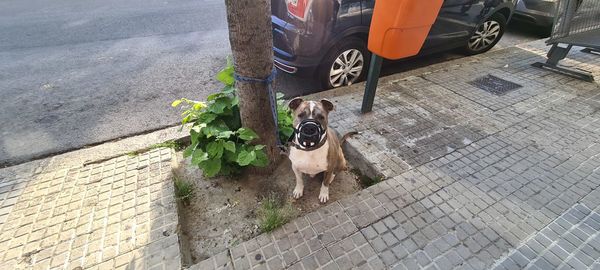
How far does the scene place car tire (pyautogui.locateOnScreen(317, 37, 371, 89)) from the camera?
14.7 feet

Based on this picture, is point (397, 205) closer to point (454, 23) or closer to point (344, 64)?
point (344, 64)

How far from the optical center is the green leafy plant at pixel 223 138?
104 inches

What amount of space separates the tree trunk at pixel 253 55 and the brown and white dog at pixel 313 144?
0.30 metres

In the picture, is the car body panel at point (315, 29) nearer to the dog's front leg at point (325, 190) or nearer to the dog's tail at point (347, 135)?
the dog's tail at point (347, 135)

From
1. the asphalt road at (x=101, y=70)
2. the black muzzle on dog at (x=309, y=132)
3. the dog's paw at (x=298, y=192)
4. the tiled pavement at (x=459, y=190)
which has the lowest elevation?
the asphalt road at (x=101, y=70)

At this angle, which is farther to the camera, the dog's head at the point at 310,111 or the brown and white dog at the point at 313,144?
the dog's head at the point at 310,111

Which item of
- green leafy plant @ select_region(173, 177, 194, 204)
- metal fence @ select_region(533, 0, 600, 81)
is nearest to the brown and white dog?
green leafy plant @ select_region(173, 177, 194, 204)

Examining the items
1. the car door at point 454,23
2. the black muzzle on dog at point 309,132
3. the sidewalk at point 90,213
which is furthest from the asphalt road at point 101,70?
the black muzzle on dog at point 309,132

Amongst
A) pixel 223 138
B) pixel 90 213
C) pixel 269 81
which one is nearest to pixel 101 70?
pixel 90 213

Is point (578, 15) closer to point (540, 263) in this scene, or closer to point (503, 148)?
point (503, 148)

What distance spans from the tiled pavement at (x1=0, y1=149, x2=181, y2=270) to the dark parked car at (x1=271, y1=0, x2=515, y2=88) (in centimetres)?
222

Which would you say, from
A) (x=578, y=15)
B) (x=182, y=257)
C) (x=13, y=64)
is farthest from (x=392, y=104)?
(x=13, y=64)

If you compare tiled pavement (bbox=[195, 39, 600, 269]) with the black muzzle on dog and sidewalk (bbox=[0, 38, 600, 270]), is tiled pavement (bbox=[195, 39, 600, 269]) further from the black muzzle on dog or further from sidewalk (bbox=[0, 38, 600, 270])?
the black muzzle on dog

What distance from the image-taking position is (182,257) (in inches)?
87.8
